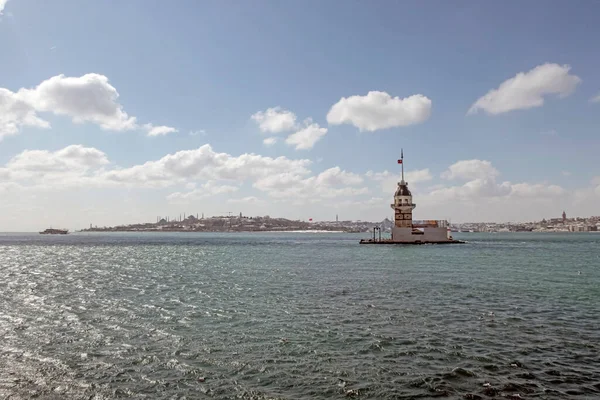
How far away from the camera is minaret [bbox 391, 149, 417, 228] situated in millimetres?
117500

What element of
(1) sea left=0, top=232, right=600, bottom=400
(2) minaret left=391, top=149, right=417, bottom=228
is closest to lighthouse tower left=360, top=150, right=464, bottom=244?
(2) minaret left=391, top=149, right=417, bottom=228

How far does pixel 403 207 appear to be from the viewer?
117 m

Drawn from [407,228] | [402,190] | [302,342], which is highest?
[402,190]

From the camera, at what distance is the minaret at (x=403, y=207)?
118 metres

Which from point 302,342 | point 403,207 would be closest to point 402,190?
point 403,207

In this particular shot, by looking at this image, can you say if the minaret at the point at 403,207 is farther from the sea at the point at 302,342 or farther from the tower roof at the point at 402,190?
the sea at the point at 302,342

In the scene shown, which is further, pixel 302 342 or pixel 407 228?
pixel 407 228

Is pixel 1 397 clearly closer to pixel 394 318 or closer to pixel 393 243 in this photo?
pixel 394 318

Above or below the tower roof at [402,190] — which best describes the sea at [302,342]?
below

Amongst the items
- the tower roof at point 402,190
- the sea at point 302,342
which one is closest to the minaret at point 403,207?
the tower roof at point 402,190

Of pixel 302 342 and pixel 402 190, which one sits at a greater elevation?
pixel 402 190

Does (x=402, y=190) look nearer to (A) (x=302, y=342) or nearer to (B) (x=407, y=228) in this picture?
(B) (x=407, y=228)

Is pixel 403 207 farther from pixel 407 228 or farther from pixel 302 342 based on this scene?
pixel 302 342

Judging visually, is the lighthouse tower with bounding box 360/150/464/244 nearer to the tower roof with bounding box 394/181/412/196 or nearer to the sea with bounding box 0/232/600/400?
the tower roof with bounding box 394/181/412/196
